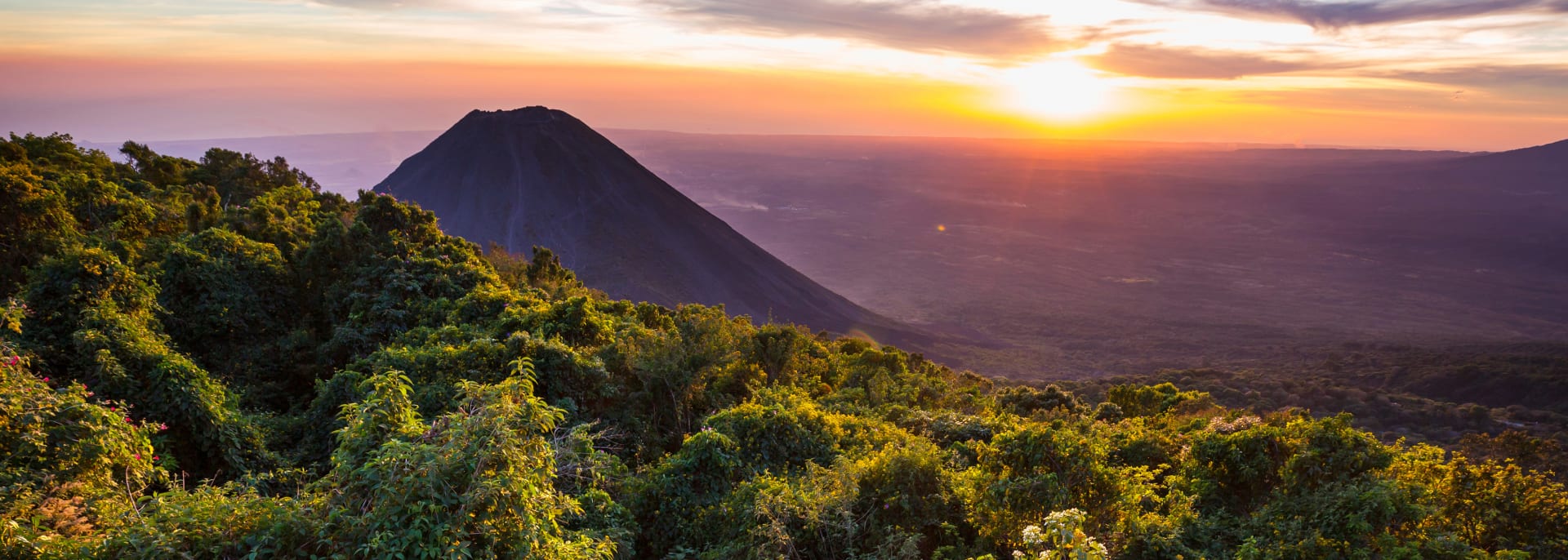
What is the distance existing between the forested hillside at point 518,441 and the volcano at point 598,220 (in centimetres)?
4251

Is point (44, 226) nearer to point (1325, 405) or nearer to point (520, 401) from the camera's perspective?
point (520, 401)

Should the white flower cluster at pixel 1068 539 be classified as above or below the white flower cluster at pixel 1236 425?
above

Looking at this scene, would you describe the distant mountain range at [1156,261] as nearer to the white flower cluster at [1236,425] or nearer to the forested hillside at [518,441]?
the forested hillside at [518,441]

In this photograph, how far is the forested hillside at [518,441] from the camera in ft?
18.6

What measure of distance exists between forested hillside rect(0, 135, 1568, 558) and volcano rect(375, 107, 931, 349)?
42511 mm

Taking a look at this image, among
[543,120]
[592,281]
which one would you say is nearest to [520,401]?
[592,281]

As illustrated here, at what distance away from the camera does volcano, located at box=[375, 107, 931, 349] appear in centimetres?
6700

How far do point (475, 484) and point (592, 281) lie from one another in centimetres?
6164

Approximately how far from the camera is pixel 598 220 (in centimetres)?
7456

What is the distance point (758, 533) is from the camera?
9.20m

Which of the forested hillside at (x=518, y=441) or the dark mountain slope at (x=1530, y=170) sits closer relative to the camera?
the forested hillside at (x=518, y=441)

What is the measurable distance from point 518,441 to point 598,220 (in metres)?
71.3

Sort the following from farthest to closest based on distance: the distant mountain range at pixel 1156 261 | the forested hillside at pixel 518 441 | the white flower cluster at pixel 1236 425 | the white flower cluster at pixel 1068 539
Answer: the distant mountain range at pixel 1156 261 < the white flower cluster at pixel 1236 425 < the forested hillside at pixel 518 441 < the white flower cluster at pixel 1068 539

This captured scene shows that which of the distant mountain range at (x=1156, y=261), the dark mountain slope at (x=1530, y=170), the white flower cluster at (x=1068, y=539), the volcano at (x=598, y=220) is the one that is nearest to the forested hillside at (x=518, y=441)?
the white flower cluster at (x=1068, y=539)
